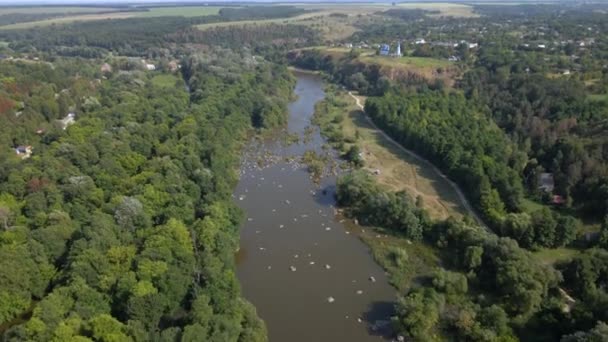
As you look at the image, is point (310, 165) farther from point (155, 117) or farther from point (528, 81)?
point (528, 81)

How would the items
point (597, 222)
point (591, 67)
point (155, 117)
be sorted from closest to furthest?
1. point (597, 222)
2. point (155, 117)
3. point (591, 67)

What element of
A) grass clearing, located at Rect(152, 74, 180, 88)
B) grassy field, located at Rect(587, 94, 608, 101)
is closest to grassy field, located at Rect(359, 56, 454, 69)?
grassy field, located at Rect(587, 94, 608, 101)

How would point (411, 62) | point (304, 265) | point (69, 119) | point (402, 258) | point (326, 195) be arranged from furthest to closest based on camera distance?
point (411, 62) < point (69, 119) < point (326, 195) < point (304, 265) < point (402, 258)

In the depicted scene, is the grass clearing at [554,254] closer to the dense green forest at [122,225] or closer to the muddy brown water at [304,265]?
the muddy brown water at [304,265]

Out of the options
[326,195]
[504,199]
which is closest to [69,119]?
[326,195]

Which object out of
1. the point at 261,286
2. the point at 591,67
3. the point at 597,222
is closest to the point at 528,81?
the point at 591,67

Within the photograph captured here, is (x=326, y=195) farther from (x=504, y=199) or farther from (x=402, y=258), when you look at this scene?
(x=504, y=199)
